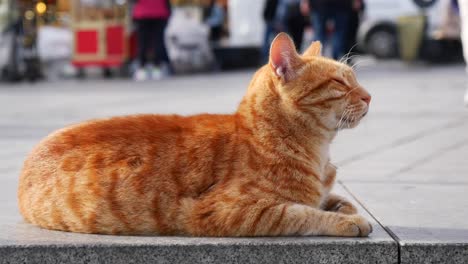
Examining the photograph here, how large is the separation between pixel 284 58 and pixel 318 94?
0.22m

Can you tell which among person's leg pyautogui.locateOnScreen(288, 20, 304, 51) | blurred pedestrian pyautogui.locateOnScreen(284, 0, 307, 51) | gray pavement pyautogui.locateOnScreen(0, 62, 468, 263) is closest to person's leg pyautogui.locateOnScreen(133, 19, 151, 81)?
blurred pedestrian pyautogui.locateOnScreen(284, 0, 307, 51)

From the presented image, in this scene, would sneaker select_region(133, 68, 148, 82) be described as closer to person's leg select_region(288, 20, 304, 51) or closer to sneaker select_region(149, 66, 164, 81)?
sneaker select_region(149, 66, 164, 81)

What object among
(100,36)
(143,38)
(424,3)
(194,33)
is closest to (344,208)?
(143,38)

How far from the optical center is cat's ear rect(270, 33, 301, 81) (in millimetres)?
3993

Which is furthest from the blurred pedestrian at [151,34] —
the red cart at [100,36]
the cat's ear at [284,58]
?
the cat's ear at [284,58]

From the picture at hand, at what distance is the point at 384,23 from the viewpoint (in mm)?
21812

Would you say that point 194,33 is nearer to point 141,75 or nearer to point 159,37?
point 159,37

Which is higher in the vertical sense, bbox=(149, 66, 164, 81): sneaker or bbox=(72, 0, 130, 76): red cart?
bbox=(72, 0, 130, 76): red cart

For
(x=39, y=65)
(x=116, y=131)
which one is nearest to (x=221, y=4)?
(x=39, y=65)

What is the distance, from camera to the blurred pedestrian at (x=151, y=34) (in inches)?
670

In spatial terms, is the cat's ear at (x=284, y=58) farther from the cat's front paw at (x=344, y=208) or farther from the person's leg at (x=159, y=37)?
the person's leg at (x=159, y=37)

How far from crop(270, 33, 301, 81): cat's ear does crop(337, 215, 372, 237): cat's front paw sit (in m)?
0.68

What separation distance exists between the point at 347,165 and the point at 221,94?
6537mm

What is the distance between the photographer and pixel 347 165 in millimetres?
6258
